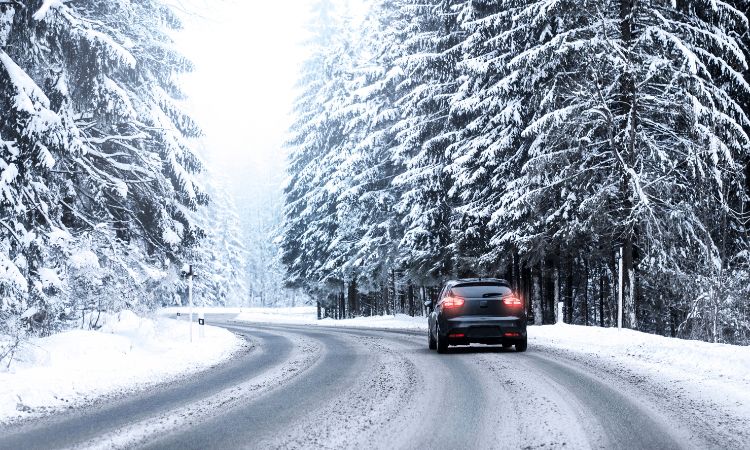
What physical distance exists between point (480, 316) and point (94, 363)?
7.48m

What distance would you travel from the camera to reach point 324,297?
4684 centimetres

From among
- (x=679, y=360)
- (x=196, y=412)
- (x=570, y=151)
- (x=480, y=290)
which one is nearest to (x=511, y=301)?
(x=480, y=290)

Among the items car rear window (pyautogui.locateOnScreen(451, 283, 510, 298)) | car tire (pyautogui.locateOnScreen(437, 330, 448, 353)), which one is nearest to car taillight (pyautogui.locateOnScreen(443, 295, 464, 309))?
car rear window (pyautogui.locateOnScreen(451, 283, 510, 298))

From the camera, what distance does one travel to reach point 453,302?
49.9ft

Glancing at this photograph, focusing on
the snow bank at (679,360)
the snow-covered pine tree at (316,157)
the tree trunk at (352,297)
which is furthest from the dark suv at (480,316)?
the tree trunk at (352,297)

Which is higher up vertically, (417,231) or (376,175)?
(376,175)

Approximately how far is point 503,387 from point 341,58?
35355 mm

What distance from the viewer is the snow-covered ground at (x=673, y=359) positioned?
8992mm

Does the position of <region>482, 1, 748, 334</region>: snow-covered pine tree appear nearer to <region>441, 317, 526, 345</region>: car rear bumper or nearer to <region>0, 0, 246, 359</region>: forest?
<region>441, 317, 526, 345</region>: car rear bumper

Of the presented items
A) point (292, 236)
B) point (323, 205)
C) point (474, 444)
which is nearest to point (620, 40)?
point (474, 444)

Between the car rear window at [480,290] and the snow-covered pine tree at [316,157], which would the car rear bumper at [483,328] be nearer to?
the car rear window at [480,290]

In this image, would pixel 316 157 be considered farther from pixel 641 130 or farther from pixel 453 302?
pixel 453 302

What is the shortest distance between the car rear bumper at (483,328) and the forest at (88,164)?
7899 millimetres

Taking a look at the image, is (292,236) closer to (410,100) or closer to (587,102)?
(410,100)
